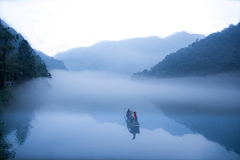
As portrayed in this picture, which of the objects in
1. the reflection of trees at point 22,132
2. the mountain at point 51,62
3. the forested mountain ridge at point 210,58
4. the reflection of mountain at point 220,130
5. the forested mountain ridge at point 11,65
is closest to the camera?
the reflection of trees at point 22,132

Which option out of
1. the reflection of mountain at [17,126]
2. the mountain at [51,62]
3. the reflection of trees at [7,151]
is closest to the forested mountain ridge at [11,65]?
the reflection of mountain at [17,126]

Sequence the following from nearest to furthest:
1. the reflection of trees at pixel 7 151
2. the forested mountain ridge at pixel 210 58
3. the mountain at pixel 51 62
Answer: the reflection of trees at pixel 7 151, the forested mountain ridge at pixel 210 58, the mountain at pixel 51 62

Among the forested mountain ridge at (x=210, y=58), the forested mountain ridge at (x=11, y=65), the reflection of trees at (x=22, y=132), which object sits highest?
the forested mountain ridge at (x=210, y=58)

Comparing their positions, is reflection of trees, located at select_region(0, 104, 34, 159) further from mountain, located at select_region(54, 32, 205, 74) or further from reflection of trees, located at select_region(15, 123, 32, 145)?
mountain, located at select_region(54, 32, 205, 74)

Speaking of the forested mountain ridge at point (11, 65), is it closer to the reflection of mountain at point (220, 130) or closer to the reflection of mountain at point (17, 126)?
the reflection of mountain at point (17, 126)

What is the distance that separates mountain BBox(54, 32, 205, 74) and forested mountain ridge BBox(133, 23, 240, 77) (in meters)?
67.1

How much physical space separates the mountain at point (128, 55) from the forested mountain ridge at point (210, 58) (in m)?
67.1

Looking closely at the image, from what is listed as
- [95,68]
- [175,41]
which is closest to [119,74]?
[95,68]

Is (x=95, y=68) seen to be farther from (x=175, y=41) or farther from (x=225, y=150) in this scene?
(x=225, y=150)

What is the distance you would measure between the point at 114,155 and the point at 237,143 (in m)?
9.28

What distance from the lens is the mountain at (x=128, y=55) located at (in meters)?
148

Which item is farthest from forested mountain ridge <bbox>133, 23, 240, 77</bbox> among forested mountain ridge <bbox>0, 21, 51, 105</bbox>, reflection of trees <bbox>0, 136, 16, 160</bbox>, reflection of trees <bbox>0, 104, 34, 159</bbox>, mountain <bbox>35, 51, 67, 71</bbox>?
reflection of trees <bbox>0, 136, 16, 160</bbox>

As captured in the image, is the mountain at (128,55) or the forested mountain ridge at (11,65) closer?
the forested mountain ridge at (11,65)

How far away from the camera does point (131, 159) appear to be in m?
9.40
